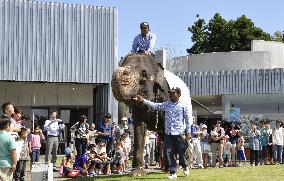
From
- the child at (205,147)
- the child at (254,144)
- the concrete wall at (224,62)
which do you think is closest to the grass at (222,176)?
the child at (205,147)

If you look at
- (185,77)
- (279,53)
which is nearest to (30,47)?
(185,77)

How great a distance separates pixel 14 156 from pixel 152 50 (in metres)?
4.40

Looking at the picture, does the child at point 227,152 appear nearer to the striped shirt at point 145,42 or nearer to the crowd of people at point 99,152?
the crowd of people at point 99,152

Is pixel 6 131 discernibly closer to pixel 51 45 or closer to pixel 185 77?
pixel 51 45

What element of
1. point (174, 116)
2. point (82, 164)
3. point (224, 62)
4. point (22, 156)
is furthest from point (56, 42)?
point (224, 62)

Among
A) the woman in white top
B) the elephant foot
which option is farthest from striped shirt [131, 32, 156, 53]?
the woman in white top

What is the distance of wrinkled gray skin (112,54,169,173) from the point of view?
11477mm

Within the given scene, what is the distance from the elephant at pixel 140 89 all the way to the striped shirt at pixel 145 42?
1.57 feet

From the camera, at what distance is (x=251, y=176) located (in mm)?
13039

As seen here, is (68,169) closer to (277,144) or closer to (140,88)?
(140,88)

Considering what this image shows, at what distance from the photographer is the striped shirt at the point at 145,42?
13.0m

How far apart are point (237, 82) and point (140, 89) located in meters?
24.1

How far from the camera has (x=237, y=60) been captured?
39.2 meters

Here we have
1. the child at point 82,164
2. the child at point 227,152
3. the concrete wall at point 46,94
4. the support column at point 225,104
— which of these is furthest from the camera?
the support column at point 225,104
